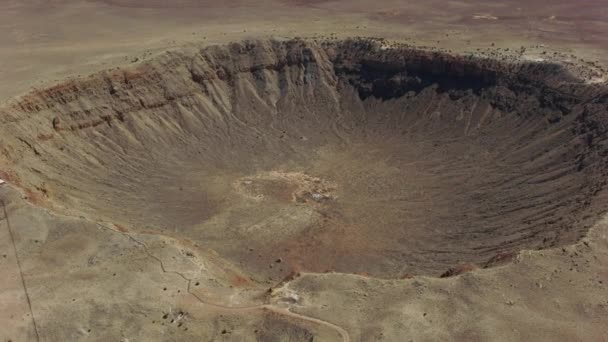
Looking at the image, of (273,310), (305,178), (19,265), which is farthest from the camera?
(305,178)

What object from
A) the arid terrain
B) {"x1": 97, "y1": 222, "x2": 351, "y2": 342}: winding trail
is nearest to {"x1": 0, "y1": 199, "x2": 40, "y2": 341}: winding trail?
the arid terrain

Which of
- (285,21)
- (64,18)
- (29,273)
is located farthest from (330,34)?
(29,273)

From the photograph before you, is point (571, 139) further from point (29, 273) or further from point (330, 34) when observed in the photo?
point (29, 273)

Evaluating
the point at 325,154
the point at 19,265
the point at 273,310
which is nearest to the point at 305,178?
the point at 325,154

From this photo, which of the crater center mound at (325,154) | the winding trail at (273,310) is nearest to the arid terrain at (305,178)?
the winding trail at (273,310)

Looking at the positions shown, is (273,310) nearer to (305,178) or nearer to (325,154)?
(305,178)

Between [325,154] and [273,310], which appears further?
[325,154]

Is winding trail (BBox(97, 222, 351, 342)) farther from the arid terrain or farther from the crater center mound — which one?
the crater center mound
